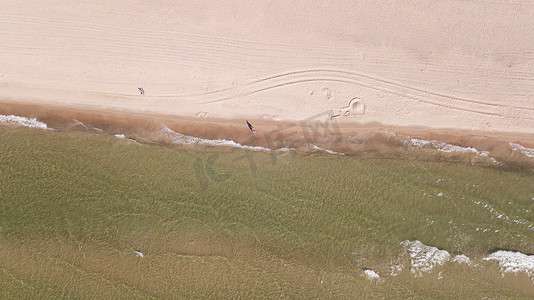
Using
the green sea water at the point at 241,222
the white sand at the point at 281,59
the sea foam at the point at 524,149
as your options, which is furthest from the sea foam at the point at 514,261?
the white sand at the point at 281,59

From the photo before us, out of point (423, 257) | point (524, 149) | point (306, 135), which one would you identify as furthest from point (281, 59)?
point (524, 149)

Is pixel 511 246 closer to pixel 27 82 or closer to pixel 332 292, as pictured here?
pixel 332 292

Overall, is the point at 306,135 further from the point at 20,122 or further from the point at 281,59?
the point at 20,122

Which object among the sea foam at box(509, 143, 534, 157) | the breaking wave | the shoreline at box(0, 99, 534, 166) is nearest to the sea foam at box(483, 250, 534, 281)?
the shoreline at box(0, 99, 534, 166)

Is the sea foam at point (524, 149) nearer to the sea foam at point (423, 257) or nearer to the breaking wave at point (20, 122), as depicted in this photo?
the sea foam at point (423, 257)

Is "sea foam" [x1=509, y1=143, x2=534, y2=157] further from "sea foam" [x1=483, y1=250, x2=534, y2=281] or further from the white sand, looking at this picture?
"sea foam" [x1=483, y1=250, x2=534, y2=281]
